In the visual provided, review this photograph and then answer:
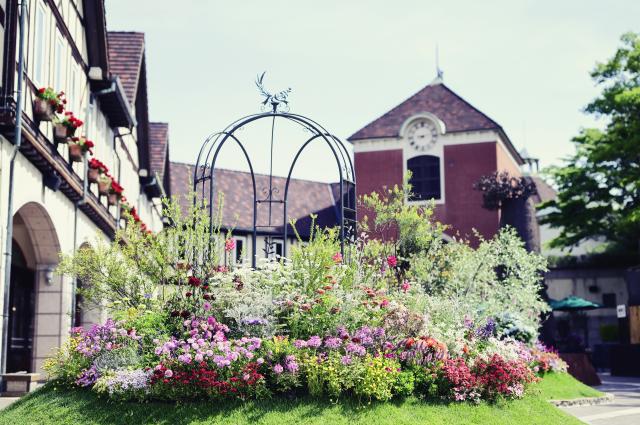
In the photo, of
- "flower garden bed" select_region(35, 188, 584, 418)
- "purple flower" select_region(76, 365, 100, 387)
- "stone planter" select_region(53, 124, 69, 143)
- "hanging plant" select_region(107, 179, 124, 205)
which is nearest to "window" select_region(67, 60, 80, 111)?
"stone planter" select_region(53, 124, 69, 143)

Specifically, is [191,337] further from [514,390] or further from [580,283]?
[580,283]

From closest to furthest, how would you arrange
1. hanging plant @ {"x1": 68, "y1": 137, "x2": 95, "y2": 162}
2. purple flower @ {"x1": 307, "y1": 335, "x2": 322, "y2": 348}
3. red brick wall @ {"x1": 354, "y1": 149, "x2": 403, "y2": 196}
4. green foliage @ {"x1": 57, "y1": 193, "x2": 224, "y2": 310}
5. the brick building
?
purple flower @ {"x1": 307, "y1": 335, "x2": 322, "y2": 348}, green foliage @ {"x1": 57, "y1": 193, "x2": 224, "y2": 310}, hanging plant @ {"x1": 68, "y1": 137, "x2": 95, "y2": 162}, the brick building, red brick wall @ {"x1": 354, "y1": 149, "x2": 403, "y2": 196}

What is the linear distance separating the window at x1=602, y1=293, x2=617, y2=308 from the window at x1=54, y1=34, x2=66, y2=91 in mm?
27676

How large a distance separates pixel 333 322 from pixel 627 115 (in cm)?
2464

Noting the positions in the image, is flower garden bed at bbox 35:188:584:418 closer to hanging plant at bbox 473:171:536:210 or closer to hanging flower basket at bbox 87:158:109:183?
hanging flower basket at bbox 87:158:109:183

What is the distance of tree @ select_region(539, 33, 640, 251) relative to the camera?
31194 millimetres

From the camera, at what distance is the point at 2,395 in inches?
540

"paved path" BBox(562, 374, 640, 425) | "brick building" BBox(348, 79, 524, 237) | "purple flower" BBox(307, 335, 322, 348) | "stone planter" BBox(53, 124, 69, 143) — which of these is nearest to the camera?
"purple flower" BBox(307, 335, 322, 348)

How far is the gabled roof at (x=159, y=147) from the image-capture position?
1277 inches

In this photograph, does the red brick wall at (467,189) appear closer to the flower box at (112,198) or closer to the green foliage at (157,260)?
the flower box at (112,198)

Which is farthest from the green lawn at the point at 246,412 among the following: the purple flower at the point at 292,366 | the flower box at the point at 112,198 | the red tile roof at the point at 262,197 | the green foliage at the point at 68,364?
the red tile roof at the point at 262,197

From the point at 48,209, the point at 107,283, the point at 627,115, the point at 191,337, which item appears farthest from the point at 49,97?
the point at 627,115

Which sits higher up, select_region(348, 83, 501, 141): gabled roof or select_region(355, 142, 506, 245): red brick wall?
select_region(348, 83, 501, 141): gabled roof

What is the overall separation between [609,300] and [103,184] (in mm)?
25312
